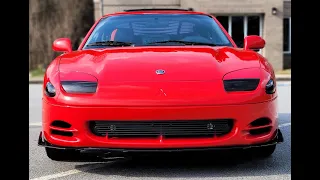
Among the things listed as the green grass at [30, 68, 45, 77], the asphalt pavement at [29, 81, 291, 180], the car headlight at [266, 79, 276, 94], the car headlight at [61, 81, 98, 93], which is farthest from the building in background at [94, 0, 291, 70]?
the car headlight at [61, 81, 98, 93]

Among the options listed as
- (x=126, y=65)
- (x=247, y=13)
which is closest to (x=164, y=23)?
(x=126, y=65)

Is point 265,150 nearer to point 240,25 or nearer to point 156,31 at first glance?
point 156,31

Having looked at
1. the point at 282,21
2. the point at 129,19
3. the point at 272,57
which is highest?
the point at 129,19

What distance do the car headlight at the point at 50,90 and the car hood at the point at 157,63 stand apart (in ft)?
0.57

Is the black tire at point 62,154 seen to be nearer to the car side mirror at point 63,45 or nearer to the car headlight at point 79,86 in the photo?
the car headlight at point 79,86

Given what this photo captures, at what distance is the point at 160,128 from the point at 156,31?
1816mm

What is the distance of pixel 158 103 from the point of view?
13.6ft

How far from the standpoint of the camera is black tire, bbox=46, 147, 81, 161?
4.65 metres

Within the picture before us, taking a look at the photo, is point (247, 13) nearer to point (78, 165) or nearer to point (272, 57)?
point (272, 57)

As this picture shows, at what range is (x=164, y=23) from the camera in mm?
5867

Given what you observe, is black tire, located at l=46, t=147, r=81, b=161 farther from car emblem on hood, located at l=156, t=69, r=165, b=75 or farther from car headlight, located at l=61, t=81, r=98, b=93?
car emblem on hood, located at l=156, t=69, r=165, b=75

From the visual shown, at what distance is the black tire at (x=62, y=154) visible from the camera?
4648 mm

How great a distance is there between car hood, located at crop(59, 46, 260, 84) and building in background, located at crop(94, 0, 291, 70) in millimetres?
20531

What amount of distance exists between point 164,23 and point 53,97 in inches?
74.8
